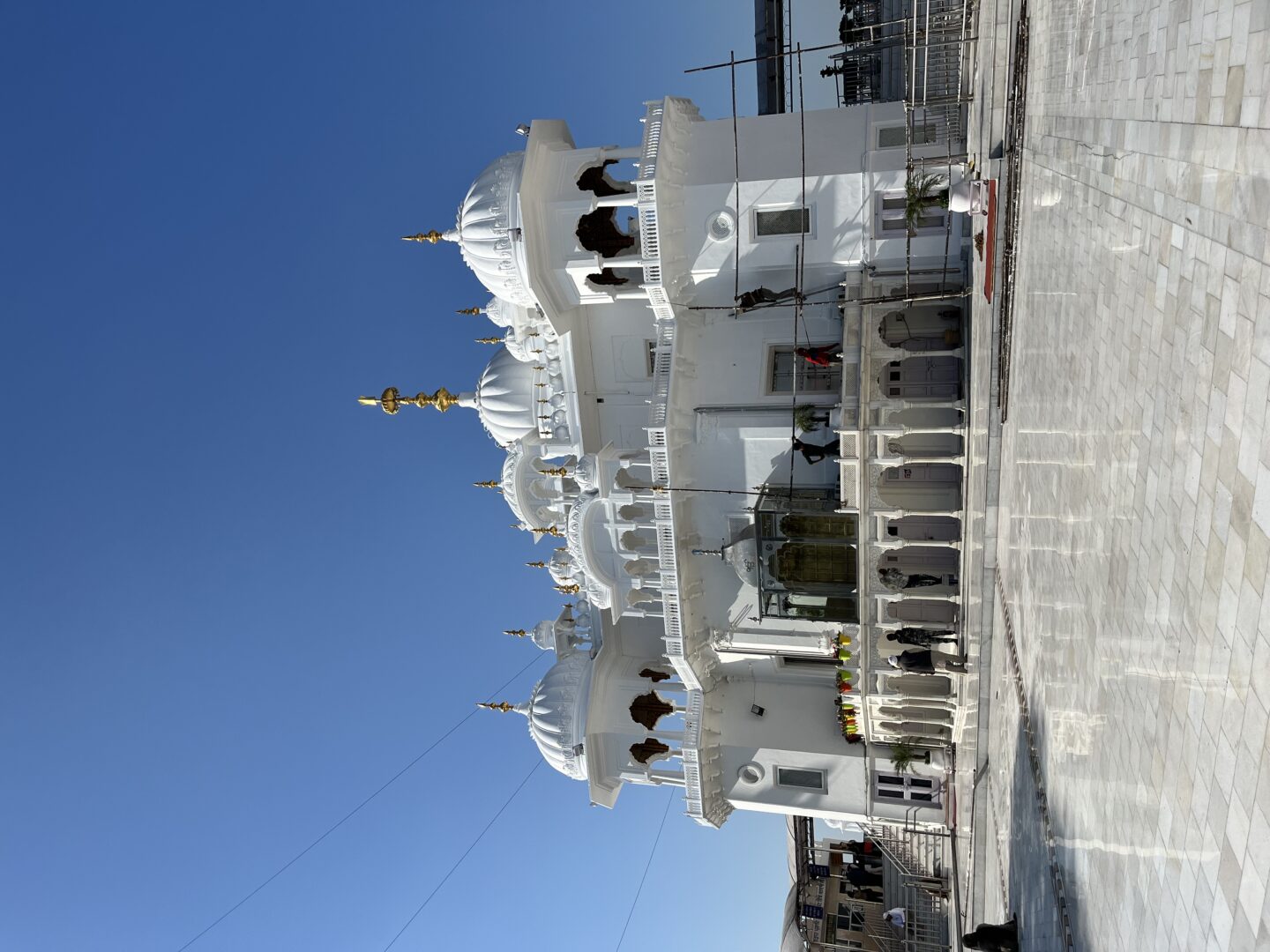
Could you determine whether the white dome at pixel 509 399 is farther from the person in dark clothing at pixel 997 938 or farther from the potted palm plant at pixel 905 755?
the person in dark clothing at pixel 997 938

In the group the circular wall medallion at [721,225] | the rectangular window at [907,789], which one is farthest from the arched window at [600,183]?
the rectangular window at [907,789]

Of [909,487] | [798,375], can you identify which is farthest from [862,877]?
[798,375]

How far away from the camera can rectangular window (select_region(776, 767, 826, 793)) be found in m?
29.4

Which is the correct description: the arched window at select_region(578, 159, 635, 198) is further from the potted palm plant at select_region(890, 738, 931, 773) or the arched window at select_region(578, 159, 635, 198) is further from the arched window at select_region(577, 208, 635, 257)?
→ the potted palm plant at select_region(890, 738, 931, 773)

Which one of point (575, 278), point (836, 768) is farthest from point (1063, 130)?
point (836, 768)

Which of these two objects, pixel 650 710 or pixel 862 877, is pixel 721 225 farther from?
pixel 862 877

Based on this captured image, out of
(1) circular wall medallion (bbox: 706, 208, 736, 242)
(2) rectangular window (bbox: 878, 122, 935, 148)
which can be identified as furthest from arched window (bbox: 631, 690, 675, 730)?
(2) rectangular window (bbox: 878, 122, 935, 148)

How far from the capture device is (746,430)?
27.0 metres

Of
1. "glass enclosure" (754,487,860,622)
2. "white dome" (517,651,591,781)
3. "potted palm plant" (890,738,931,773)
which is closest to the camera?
"glass enclosure" (754,487,860,622)

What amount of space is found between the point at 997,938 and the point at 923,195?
768 inches

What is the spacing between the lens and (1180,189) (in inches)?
306

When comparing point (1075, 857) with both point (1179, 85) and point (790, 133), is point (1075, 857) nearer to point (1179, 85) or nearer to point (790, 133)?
point (1179, 85)

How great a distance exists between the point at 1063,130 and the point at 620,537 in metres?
20.1

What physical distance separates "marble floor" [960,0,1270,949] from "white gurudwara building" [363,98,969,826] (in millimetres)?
10594
